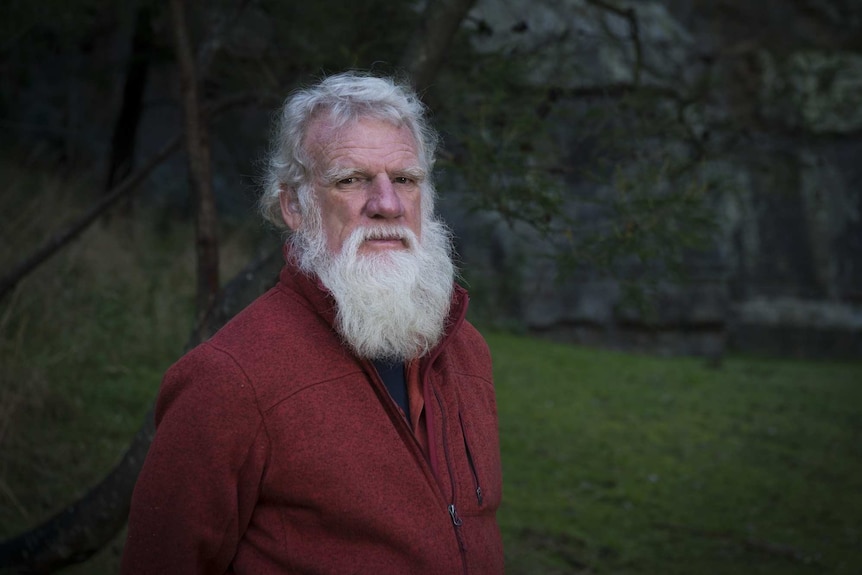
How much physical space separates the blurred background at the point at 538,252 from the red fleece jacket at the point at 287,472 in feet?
4.62

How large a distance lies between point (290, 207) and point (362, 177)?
0.27 m

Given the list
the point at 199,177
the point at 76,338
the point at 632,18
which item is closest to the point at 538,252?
the point at 632,18

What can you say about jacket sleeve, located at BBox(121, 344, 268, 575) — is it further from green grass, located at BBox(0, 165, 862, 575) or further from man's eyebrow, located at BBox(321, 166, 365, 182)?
green grass, located at BBox(0, 165, 862, 575)

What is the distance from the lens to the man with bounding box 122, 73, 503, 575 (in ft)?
5.95

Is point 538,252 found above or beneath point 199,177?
beneath

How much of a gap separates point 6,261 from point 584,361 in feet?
16.7

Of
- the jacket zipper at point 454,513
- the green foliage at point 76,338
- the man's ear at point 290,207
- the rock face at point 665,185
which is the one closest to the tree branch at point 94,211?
the green foliage at point 76,338

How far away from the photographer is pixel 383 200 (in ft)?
6.94

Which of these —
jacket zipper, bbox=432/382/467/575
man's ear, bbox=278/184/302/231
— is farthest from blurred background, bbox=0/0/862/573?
jacket zipper, bbox=432/382/467/575

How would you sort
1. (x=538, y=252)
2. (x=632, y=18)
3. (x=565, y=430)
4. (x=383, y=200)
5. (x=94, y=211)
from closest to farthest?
(x=383, y=200) → (x=538, y=252) → (x=632, y=18) → (x=94, y=211) → (x=565, y=430)

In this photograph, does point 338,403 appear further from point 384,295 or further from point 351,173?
point 351,173

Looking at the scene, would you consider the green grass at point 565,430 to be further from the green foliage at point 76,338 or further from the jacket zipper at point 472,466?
the jacket zipper at point 472,466

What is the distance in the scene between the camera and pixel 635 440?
6.43m

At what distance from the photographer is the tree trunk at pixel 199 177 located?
345 centimetres
